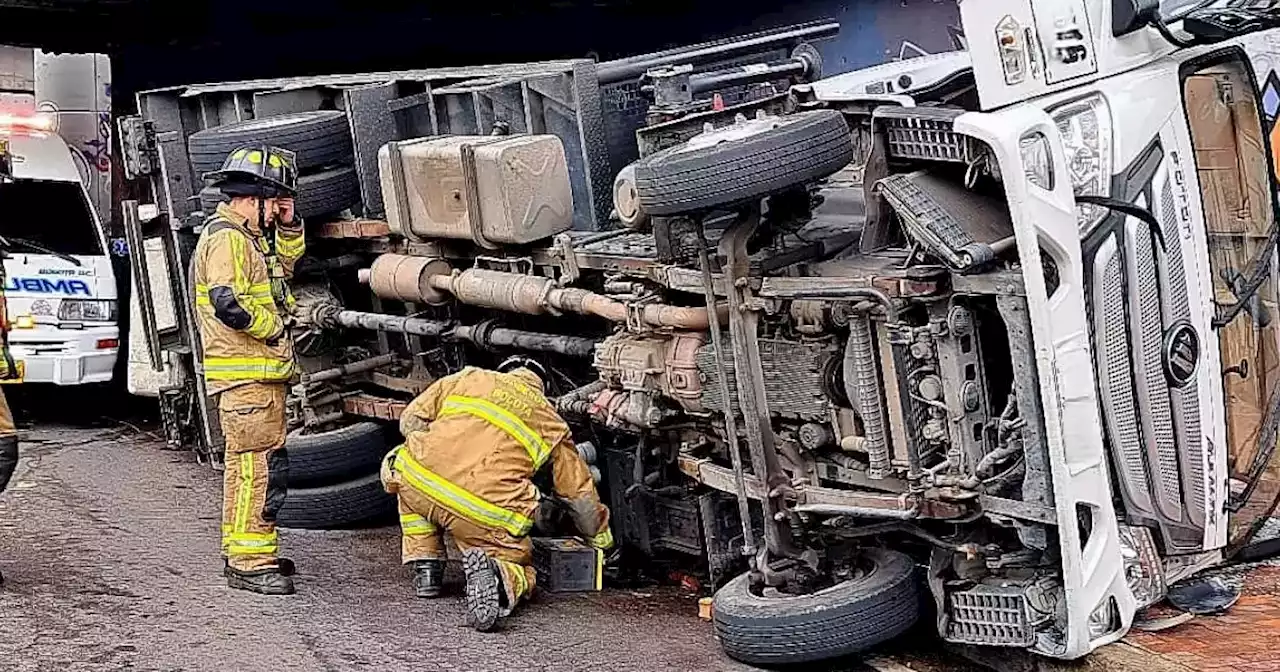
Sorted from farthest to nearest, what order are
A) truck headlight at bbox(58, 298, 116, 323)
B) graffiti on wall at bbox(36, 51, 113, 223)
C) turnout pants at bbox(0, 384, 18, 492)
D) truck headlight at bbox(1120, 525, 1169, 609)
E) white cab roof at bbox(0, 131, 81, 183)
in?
graffiti on wall at bbox(36, 51, 113, 223)
white cab roof at bbox(0, 131, 81, 183)
truck headlight at bbox(58, 298, 116, 323)
turnout pants at bbox(0, 384, 18, 492)
truck headlight at bbox(1120, 525, 1169, 609)

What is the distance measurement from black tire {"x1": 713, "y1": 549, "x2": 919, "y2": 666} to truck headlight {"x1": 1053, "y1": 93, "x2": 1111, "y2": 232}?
131 centimetres

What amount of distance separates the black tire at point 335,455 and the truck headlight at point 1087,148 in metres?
4.17

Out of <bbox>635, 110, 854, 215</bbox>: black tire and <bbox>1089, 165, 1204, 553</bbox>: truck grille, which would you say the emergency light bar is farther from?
<bbox>1089, 165, 1204, 553</bbox>: truck grille

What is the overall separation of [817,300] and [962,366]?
547 millimetres

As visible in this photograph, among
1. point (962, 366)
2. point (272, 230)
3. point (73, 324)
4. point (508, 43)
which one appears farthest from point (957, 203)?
point (508, 43)

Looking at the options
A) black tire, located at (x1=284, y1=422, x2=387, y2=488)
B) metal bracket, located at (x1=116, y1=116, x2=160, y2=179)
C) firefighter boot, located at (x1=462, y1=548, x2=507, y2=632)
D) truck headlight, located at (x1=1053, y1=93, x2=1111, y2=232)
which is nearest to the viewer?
truck headlight, located at (x1=1053, y1=93, x2=1111, y2=232)

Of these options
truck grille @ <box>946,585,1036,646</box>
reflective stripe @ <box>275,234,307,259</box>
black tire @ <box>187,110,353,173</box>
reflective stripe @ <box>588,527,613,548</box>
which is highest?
black tire @ <box>187,110,353,173</box>

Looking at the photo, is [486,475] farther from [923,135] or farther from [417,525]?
[923,135]

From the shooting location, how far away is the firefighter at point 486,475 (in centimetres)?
595

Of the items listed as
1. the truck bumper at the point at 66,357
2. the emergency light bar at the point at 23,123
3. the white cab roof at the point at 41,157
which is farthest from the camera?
the emergency light bar at the point at 23,123

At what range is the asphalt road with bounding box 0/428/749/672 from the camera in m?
5.48

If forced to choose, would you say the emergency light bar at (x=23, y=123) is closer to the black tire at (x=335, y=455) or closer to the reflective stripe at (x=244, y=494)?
the black tire at (x=335, y=455)

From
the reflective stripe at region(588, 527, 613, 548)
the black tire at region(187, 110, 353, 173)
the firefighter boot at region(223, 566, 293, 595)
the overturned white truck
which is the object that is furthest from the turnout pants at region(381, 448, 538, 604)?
the black tire at region(187, 110, 353, 173)

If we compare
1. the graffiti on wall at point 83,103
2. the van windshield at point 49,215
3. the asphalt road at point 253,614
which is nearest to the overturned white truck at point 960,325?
the asphalt road at point 253,614
